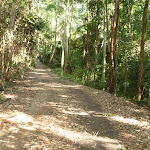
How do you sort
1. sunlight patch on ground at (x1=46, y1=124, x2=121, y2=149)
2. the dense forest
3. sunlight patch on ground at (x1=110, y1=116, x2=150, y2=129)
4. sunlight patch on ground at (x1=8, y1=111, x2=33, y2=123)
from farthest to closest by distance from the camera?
the dense forest
sunlight patch on ground at (x1=110, y1=116, x2=150, y2=129)
sunlight patch on ground at (x1=8, y1=111, x2=33, y2=123)
sunlight patch on ground at (x1=46, y1=124, x2=121, y2=149)

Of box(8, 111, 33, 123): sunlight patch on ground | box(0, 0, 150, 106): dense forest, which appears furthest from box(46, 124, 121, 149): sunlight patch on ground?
box(0, 0, 150, 106): dense forest

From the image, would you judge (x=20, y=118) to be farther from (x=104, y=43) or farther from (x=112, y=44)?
(x=104, y=43)

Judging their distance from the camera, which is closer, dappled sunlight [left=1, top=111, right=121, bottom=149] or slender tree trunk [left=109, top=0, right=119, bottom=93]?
dappled sunlight [left=1, top=111, right=121, bottom=149]

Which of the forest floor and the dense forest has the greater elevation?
the dense forest

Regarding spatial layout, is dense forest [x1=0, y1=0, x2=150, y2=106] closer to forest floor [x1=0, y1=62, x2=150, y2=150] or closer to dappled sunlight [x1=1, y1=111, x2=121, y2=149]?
forest floor [x1=0, y1=62, x2=150, y2=150]

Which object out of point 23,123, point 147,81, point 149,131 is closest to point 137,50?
point 147,81

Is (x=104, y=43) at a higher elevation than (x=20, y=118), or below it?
higher

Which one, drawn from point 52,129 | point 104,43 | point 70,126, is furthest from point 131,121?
point 104,43

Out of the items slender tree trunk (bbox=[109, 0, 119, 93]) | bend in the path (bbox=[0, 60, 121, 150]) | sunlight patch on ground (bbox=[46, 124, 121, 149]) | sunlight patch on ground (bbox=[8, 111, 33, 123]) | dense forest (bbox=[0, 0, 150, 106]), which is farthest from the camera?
slender tree trunk (bbox=[109, 0, 119, 93])

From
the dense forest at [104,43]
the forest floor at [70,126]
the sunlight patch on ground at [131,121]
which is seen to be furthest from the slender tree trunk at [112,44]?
the sunlight patch on ground at [131,121]

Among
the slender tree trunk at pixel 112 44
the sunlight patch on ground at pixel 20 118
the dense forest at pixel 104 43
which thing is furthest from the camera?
the slender tree trunk at pixel 112 44

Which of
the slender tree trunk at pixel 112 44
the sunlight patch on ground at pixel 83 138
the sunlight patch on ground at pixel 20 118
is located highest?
the slender tree trunk at pixel 112 44

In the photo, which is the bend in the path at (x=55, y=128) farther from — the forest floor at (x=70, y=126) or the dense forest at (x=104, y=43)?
the dense forest at (x=104, y=43)

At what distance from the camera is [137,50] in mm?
11898
